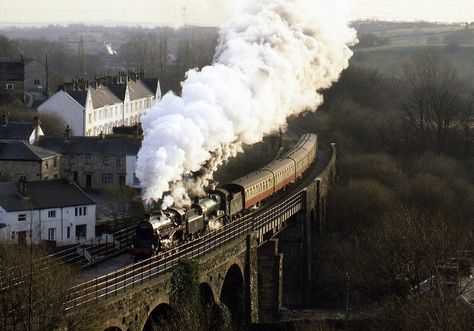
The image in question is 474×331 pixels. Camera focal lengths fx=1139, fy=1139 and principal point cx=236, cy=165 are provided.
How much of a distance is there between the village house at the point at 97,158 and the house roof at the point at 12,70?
2773 centimetres

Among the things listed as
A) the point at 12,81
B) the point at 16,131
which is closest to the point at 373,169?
the point at 16,131

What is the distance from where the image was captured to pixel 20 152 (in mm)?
67125

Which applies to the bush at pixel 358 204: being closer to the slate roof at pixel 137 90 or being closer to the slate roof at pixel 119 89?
the slate roof at pixel 119 89

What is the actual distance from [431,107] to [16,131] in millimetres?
44941

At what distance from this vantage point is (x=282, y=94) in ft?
196

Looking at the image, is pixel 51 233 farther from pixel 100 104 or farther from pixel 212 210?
pixel 100 104

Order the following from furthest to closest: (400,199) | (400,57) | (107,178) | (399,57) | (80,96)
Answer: (399,57) < (400,57) < (80,96) < (107,178) < (400,199)

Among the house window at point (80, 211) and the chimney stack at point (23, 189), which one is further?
the house window at point (80, 211)

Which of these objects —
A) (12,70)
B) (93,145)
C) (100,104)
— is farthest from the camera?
(12,70)

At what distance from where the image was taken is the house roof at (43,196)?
56.1 meters

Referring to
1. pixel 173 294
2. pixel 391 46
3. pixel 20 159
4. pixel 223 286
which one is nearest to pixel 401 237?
pixel 223 286

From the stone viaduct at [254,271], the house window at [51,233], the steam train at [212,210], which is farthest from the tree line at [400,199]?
the house window at [51,233]

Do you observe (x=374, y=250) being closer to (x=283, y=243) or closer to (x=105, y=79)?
(x=283, y=243)

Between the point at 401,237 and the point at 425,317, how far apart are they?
1229cm
